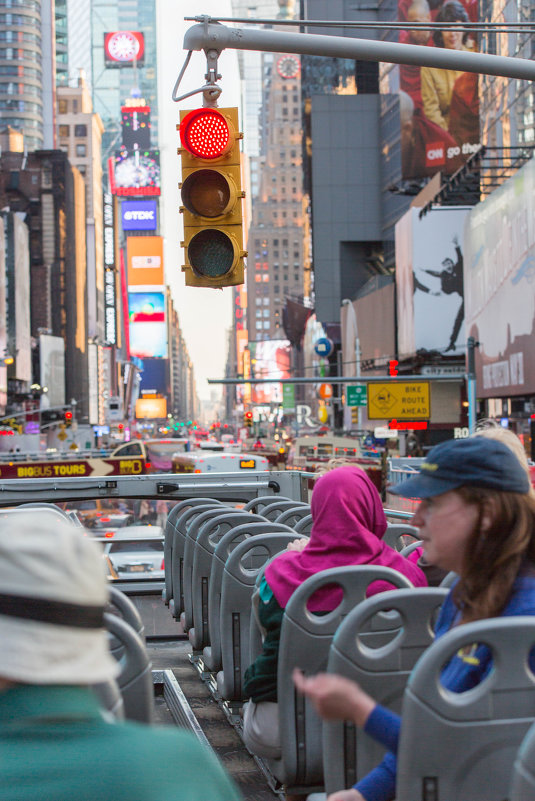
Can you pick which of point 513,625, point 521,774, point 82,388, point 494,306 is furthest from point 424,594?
point 82,388

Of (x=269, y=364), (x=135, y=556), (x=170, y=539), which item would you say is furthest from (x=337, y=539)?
(x=269, y=364)

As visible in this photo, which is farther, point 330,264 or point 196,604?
point 330,264

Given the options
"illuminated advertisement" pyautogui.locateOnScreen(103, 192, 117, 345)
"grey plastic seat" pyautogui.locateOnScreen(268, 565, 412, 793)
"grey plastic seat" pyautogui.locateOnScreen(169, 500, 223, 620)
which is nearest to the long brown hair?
Result: "grey plastic seat" pyautogui.locateOnScreen(268, 565, 412, 793)

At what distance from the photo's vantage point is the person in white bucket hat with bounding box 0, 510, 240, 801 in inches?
57.9

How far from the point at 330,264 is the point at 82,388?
131 feet

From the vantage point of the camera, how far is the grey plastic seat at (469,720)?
8.86ft

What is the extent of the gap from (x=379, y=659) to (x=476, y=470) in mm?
930

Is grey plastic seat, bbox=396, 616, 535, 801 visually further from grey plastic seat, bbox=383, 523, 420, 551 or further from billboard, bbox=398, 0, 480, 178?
billboard, bbox=398, 0, 480, 178

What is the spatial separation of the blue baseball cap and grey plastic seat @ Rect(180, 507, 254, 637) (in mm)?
4391

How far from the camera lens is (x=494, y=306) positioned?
45562 millimetres

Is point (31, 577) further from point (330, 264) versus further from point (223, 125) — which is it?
point (330, 264)

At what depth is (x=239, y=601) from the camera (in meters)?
6.22

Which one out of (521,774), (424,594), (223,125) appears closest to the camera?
(521,774)

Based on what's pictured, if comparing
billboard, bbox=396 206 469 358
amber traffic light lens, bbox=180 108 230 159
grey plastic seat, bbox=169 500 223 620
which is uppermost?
billboard, bbox=396 206 469 358
